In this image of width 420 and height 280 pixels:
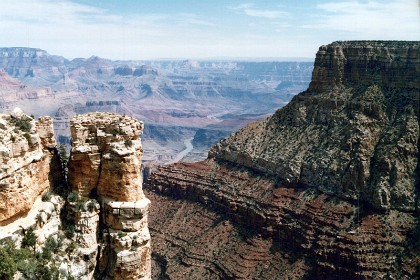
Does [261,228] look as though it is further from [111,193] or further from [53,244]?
[53,244]

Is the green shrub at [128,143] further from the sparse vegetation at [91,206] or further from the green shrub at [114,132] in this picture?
the sparse vegetation at [91,206]

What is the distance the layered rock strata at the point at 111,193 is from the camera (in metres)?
26.3

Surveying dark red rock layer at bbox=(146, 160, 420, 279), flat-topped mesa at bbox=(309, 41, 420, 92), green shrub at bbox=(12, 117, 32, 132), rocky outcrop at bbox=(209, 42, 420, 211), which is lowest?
dark red rock layer at bbox=(146, 160, 420, 279)

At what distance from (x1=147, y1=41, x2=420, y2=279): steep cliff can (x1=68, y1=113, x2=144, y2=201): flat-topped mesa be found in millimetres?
46191

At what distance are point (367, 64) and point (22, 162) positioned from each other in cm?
7133

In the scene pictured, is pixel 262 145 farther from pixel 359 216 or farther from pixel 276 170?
pixel 359 216

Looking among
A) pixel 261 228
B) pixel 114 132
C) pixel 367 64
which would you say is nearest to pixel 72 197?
pixel 114 132

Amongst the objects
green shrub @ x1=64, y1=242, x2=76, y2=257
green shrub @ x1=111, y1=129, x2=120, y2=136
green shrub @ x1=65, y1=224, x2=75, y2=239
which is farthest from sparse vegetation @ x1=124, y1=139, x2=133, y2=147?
green shrub @ x1=64, y1=242, x2=76, y2=257

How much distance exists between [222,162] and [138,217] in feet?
224

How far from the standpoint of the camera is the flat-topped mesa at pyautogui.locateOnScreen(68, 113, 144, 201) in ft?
87.4

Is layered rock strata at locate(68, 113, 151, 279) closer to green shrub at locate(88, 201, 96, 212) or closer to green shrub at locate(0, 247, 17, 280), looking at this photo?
green shrub at locate(88, 201, 96, 212)

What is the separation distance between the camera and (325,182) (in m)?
75.9

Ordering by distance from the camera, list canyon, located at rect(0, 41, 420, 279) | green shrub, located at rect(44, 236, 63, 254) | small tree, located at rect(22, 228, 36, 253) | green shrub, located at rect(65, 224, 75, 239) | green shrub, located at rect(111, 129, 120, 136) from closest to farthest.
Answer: small tree, located at rect(22, 228, 36, 253), green shrub, located at rect(44, 236, 63, 254), green shrub, located at rect(65, 224, 75, 239), canyon, located at rect(0, 41, 420, 279), green shrub, located at rect(111, 129, 120, 136)

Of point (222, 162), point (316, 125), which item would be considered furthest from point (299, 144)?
point (222, 162)
